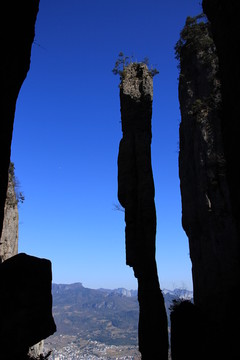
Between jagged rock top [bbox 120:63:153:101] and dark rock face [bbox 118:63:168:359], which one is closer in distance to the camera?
dark rock face [bbox 118:63:168:359]

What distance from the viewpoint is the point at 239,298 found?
1734 cm

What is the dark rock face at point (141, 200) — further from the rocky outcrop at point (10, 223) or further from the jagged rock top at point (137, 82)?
the rocky outcrop at point (10, 223)

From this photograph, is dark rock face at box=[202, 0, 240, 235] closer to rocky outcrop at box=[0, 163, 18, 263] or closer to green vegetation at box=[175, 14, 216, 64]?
green vegetation at box=[175, 14, 216, 64]

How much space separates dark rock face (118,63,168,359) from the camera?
21750 millimetres

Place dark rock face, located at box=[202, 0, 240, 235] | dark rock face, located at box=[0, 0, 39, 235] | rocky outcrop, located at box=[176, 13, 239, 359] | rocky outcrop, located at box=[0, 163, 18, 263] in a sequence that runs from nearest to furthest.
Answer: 1. dark rock face, located at box=[0, 0, 39, 235]
2. dark rock face, located at box=[202, 0, 240, 235]
3. rocky outcrop, located at box=[176, 13, 239, 359]
4. rocky outcrop, located at box=[0, 163, 18, 263]

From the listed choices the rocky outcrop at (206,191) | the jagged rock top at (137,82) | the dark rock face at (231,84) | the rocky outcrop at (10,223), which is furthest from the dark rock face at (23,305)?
the jagged rock top at (137,82)

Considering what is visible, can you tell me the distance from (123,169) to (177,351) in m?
13.8

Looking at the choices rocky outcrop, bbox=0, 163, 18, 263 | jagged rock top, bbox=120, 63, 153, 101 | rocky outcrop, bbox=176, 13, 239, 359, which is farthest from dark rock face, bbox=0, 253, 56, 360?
jagged rock top, bbox=120, 63, 153, 101

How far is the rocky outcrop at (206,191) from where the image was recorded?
19.1 meters

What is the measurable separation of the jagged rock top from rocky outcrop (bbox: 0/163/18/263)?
11.8m

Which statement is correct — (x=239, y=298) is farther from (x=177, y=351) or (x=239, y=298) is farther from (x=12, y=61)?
(x=12, y=61)

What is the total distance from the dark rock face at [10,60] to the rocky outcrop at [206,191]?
10.4 metres

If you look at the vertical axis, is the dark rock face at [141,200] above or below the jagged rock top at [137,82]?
below

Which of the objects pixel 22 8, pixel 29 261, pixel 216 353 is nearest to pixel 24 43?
pixel 22 8
